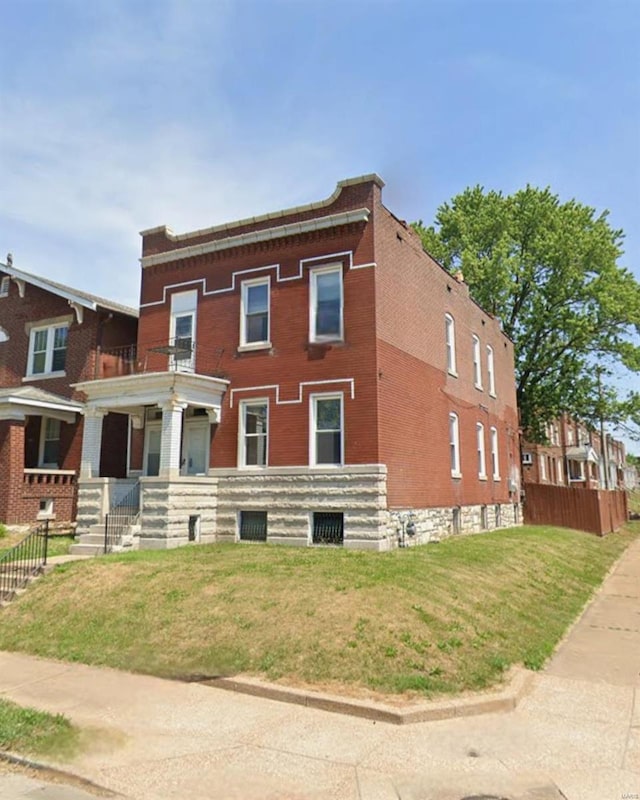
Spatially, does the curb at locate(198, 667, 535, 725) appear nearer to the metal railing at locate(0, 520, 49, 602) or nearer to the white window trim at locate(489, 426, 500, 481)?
the metal railing at locate(0, 520, 49, 602)

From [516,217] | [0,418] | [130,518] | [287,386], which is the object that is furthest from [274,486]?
[516,217]

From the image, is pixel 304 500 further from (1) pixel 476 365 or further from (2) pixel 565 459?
(2) pixel 565 459

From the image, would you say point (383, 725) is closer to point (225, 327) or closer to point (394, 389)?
point (394, 389)

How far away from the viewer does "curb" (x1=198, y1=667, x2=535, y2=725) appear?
656 cm

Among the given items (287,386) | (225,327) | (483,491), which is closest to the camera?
(287,386)

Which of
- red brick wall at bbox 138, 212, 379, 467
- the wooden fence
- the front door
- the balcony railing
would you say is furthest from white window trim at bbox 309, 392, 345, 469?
the wooden fence

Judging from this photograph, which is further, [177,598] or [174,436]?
[174,436]

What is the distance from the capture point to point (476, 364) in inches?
986

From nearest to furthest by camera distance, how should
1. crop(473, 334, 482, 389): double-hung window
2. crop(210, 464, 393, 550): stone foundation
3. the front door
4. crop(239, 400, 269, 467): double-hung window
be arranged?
1. crop(210, 464, 393, 550): stone foundation
2. crop(239, 400, 269, 467): double-hung window
3. the front door
4. crop(473, 334, 482, 389): double-hung window

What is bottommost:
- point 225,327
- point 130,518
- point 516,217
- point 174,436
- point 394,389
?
point 130,518

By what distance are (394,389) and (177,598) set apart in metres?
8.59

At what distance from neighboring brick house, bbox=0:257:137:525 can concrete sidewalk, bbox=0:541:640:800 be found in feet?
39.5

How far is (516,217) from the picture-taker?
116 ft

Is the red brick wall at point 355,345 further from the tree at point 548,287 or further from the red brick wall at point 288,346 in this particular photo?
the tree at point 548,287
